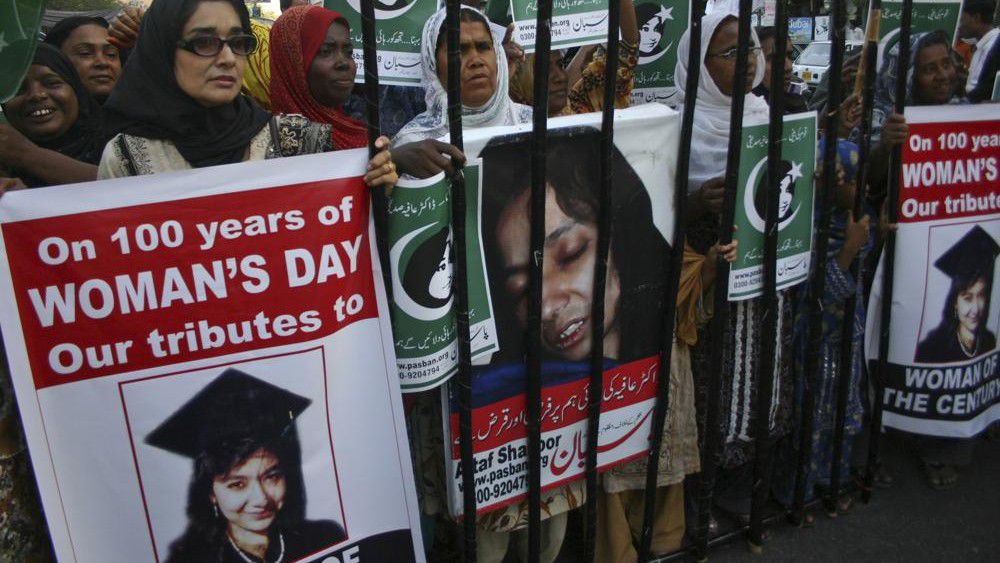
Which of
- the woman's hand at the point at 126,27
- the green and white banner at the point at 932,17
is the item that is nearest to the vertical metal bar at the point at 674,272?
the green and white banner at the point at 932,17

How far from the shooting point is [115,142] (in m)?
1.82

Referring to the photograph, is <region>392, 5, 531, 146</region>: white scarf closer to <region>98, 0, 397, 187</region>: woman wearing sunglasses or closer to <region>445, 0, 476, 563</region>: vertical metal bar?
<region>445, 0, 476, 563</region>: vertical metal bar

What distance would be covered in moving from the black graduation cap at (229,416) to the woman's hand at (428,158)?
0.59 meters

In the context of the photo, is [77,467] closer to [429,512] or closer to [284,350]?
[284,350]

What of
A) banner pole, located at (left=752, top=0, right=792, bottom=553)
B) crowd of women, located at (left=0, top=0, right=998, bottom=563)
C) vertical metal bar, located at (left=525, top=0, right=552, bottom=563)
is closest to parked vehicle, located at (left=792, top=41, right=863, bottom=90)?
crowd of women, located at (left=0, top=0, right=998, bottom=563)

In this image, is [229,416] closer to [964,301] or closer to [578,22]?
[578,22]

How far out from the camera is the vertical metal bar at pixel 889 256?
8.06 feet

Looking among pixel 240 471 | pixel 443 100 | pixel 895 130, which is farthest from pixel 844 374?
pixel 240 471

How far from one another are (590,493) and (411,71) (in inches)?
70.8

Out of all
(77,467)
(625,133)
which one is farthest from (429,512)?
(625,133)

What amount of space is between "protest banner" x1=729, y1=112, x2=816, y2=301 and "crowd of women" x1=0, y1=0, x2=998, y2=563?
0.08 meters

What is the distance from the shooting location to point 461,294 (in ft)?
6.33

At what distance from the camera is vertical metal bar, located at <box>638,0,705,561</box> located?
2.06m

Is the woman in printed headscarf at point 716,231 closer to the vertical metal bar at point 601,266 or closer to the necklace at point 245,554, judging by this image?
the vertical metal bar at point 601,266
